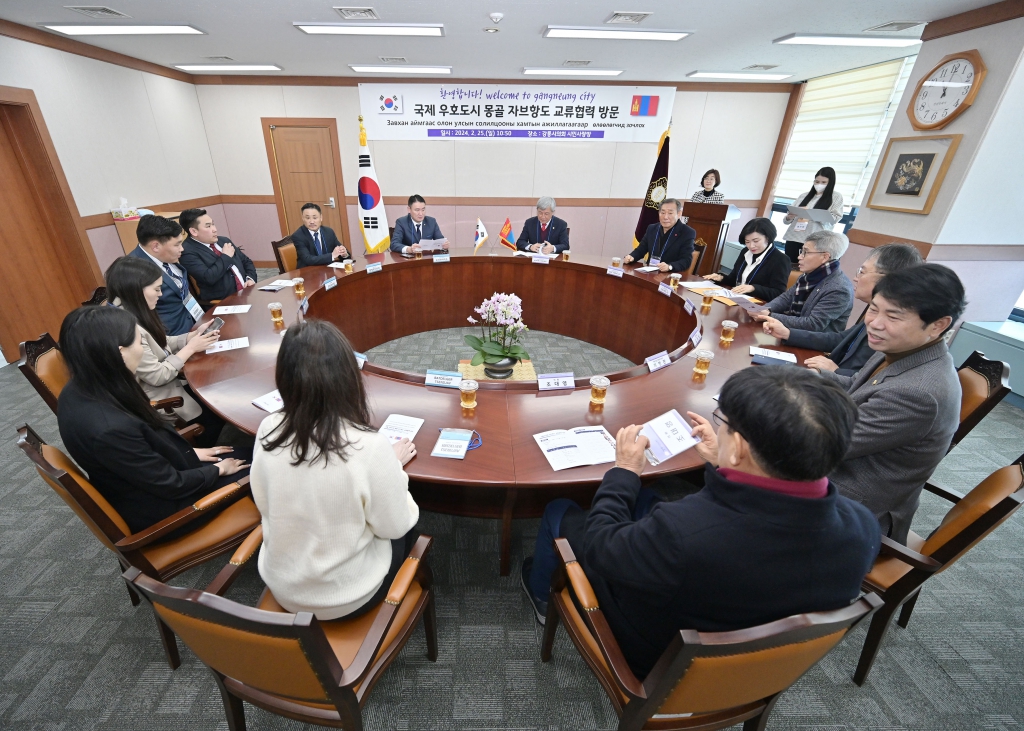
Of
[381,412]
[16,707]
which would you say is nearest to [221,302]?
[381,412]

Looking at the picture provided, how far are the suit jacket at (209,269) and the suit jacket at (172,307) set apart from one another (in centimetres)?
33

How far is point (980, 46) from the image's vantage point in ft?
10.4

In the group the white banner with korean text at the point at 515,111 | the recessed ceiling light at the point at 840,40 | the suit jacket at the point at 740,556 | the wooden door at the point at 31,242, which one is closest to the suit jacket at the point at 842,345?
the suit jacket at the point at 740,556

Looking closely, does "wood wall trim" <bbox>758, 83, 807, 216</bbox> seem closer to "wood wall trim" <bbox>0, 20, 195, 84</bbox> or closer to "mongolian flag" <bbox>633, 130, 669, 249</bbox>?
"mongolian flag" <bbox>633, 130, 669, 249</bbox>

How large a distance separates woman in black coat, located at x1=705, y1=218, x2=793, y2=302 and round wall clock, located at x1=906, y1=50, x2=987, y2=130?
1.60m

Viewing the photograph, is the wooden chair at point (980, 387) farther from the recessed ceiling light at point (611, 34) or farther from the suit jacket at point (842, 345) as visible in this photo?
the recessed ceiling light at point (611, 34)

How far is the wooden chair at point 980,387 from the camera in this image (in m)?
1.69

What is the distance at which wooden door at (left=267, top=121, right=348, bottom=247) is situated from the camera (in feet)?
20.2

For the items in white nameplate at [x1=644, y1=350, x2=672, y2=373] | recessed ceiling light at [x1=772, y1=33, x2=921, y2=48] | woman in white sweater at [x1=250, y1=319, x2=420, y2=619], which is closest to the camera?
woman in white sweater at [x1=250, y1=319, x2=420, y2=619]

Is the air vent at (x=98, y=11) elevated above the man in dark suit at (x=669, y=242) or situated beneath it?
elevated above

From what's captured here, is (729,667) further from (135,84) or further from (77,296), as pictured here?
(135,84)

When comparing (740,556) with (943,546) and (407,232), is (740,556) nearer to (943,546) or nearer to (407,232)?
(943,546)

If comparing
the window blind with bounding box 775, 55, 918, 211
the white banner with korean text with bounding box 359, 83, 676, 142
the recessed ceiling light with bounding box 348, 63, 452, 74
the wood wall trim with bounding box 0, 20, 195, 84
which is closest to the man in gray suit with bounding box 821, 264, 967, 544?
the window blind with bounding box 775, 55, 918, 211

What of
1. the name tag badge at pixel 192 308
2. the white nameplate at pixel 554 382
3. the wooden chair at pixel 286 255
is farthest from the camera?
the wooden chair at pixel 286 255
